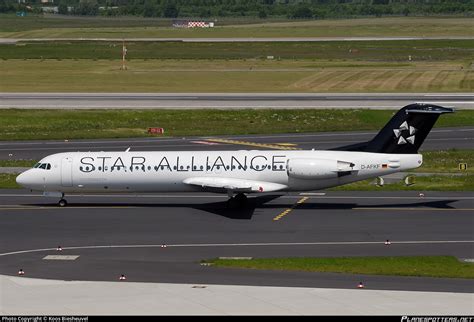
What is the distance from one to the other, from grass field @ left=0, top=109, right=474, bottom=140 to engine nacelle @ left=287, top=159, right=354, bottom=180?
31991mm

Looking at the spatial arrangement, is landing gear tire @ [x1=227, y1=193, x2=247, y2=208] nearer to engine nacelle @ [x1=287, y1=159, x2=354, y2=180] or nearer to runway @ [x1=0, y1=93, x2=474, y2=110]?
engine nacelle @ [x1=287, y1=159, x2=354, y2=180]

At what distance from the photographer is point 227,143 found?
3046 inches

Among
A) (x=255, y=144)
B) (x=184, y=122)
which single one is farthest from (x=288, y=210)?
(x=184, y=122)

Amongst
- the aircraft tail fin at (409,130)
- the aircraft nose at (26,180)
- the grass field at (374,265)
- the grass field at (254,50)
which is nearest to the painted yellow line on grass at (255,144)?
the aircraft tail fin at (409,130)

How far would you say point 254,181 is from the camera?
172 feet

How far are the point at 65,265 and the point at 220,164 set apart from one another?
14485 mm

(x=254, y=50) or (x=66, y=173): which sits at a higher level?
(x=66, y=173)

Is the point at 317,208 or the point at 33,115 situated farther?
the point at 33,115

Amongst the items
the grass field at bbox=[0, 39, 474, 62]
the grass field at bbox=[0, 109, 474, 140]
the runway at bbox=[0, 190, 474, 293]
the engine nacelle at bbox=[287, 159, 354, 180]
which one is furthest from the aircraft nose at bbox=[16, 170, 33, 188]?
the grass field at bbox=[0, 39, 474, 62]

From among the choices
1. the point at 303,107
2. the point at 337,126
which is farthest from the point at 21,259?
the point at 303,107

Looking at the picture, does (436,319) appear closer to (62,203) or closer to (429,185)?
(62,203)

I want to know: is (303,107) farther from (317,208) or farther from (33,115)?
(317,208)

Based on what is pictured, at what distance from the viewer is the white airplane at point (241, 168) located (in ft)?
169

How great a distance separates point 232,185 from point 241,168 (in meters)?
1.44
